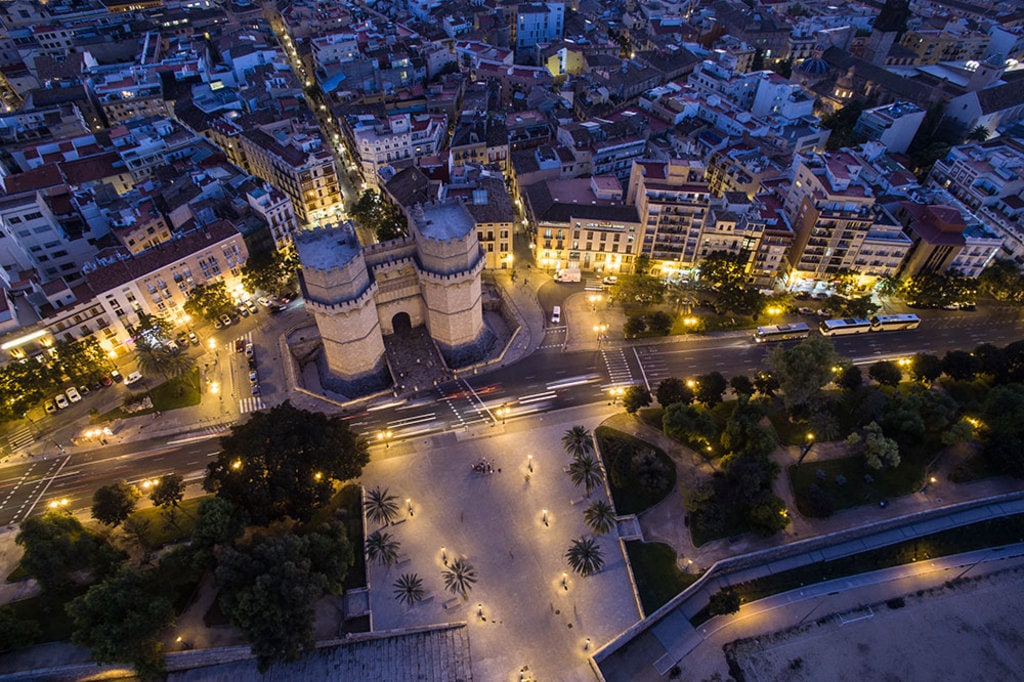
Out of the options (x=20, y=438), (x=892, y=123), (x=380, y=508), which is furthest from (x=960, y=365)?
(x=20, y=438)

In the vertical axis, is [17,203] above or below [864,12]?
below

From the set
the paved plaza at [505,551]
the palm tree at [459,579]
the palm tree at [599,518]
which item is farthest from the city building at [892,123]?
the palm tree at [459,579]

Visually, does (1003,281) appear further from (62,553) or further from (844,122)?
(62,553)

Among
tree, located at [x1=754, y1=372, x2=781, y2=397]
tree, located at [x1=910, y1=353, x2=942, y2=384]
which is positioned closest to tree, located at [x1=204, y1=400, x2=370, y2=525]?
tree, located at [x1=754, y1=372, x2=781, y2=397]

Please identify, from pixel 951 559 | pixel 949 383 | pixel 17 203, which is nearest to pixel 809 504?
pixel 951 559

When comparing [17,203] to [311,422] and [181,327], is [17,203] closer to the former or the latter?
[181,327]

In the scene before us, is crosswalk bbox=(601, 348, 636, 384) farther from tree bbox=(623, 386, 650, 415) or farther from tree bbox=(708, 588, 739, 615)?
tree bbox=(708, 588, 739, 615)

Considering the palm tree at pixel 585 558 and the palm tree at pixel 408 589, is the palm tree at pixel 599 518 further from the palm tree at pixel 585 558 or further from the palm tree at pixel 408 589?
the palm tree at pixel 408 589
